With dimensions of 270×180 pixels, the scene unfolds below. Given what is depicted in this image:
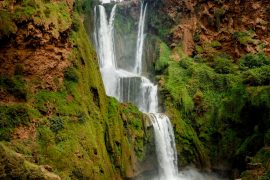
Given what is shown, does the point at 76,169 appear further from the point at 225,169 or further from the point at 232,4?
the point at 232,4

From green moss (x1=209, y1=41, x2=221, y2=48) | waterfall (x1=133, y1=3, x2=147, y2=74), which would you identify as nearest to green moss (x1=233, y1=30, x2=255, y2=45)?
green moss (x1=209, y1=41, x2=221, y2=48)

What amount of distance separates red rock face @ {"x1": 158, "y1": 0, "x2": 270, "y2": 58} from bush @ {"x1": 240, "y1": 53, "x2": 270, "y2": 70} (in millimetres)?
1104

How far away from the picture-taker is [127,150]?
2248cm

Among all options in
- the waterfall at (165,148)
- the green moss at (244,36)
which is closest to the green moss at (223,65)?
the green moss at (244,36)

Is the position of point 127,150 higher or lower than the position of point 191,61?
lower

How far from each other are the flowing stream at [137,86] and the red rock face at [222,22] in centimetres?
483

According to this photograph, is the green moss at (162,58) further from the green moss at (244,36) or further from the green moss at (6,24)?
the green moss at (6,24)

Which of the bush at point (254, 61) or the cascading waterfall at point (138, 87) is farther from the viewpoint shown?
the bush at point (254, 61)

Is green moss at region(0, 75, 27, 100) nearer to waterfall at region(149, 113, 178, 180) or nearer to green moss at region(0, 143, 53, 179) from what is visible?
green moss at region(0, 143, 53, 179)

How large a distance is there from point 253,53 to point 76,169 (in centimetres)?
2249

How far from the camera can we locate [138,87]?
3128cm

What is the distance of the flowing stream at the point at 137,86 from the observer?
2555 cm

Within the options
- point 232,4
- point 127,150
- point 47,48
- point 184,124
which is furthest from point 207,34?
point 47,48

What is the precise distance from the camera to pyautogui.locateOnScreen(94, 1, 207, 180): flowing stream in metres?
25.5
